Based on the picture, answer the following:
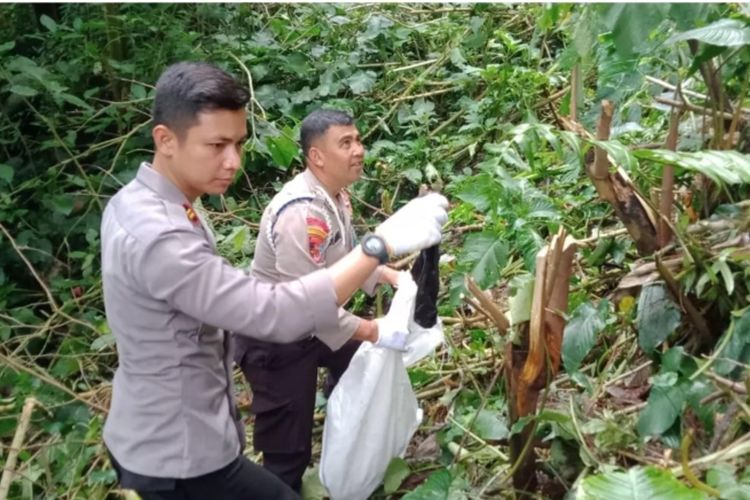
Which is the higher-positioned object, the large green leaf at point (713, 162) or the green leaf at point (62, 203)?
the large green leaf at point (713, 162)

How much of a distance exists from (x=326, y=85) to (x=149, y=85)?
3.44 feet

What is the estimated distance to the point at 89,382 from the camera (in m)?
3.54

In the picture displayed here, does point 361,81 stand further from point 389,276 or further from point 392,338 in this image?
point 392,338

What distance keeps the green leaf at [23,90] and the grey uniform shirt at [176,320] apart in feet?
8.22

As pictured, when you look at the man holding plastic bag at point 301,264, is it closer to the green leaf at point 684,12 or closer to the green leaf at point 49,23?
the green leaf at point 684,12

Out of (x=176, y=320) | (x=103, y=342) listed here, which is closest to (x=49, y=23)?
(x=103, y=342)

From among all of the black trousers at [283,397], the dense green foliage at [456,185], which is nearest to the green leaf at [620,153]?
the dense green foliage at [456,185]

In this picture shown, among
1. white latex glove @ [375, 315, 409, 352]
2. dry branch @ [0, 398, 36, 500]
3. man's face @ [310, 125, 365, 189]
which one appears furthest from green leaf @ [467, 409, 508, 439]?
dry branch @ [0, 398, 36, 500]

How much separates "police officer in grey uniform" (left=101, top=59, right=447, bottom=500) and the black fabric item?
20.8 inches

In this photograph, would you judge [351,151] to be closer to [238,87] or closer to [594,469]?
[238,87]

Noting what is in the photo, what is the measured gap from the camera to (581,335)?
2.06 metres

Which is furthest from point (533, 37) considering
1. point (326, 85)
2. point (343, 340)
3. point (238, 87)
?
point (238, 87)

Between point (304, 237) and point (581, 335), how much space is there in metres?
0.79

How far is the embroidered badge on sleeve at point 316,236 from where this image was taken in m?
2.38
